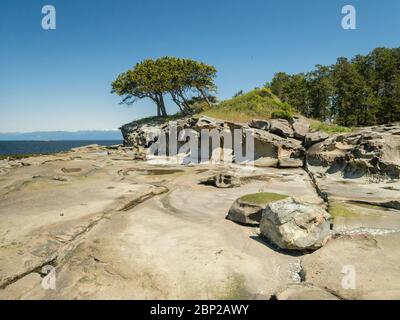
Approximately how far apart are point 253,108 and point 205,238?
31.3 meters

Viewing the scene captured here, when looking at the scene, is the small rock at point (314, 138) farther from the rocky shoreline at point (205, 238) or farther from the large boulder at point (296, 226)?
the large boulder at point (296, 226)

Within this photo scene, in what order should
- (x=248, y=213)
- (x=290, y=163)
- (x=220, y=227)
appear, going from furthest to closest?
(x=290, y=163), (x=248, y=213), (x=220, y=227)

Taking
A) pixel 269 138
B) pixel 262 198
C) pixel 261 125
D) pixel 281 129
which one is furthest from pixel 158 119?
pixel 262 198

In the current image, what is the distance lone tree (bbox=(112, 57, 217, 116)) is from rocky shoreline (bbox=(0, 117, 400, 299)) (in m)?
34.6

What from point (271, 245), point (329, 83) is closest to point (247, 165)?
point (271, 245)

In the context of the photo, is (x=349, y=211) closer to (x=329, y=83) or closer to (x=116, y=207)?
(x=116, y=207)

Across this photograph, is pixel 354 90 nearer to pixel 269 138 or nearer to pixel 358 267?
pixel 269 138

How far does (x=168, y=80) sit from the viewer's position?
50750 mm

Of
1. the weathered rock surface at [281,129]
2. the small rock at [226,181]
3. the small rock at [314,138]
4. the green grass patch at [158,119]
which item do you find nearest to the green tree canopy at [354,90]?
the green grass patch at [158,119]

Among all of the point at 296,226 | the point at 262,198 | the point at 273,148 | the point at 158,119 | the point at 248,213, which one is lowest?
the point at 248,213

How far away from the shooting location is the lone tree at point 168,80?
50.9 m

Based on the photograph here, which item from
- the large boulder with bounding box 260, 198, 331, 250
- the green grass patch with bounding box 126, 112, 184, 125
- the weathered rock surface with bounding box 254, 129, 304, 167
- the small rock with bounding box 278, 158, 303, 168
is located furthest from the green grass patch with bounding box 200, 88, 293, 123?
the large boulder with bounding box 260, 198, 331, 250

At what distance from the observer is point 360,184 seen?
17.7 m
